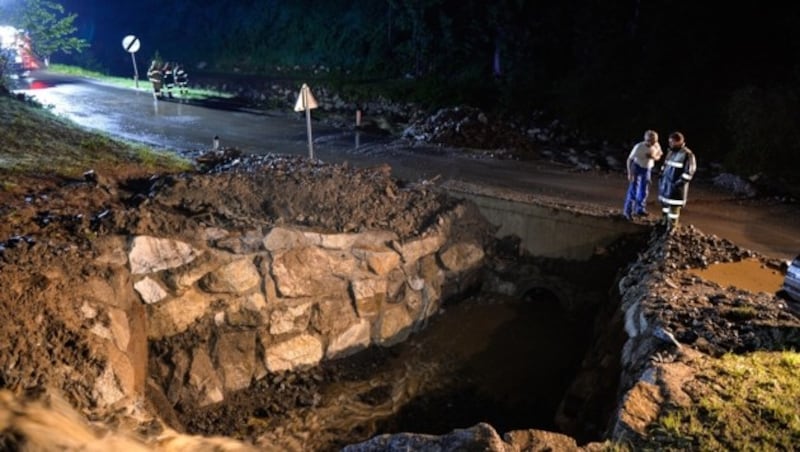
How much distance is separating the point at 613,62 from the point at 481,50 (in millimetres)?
6963

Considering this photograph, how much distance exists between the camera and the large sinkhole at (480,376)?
7.97m

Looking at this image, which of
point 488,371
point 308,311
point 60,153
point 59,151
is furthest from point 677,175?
point 59,151

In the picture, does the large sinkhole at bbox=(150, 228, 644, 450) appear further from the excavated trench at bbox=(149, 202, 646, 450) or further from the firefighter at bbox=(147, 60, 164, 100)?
the firefighter at bbox=(147, 60, 164, 100)

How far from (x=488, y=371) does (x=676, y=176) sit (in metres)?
4.48

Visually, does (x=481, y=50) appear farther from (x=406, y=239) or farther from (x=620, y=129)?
(x=406, y=239)

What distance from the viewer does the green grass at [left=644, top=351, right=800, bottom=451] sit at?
4883mm

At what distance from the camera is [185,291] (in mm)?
8266

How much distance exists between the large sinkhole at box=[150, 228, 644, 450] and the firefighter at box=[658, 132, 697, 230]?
93 centimetres

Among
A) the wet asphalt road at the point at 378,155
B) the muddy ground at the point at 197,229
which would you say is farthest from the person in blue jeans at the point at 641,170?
the muddy ground at the point at 197,229

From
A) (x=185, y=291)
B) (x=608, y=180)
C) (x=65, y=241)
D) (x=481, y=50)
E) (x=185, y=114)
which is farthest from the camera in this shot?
(x=481, y=50)

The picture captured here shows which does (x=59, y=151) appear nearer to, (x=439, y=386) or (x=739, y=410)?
(x=439, y=386)

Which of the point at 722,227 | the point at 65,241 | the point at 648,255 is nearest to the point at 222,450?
the point at 65,241

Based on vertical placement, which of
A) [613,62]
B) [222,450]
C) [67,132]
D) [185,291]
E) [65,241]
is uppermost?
[613,62]

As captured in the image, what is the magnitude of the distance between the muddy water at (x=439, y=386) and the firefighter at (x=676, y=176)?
2.69m
